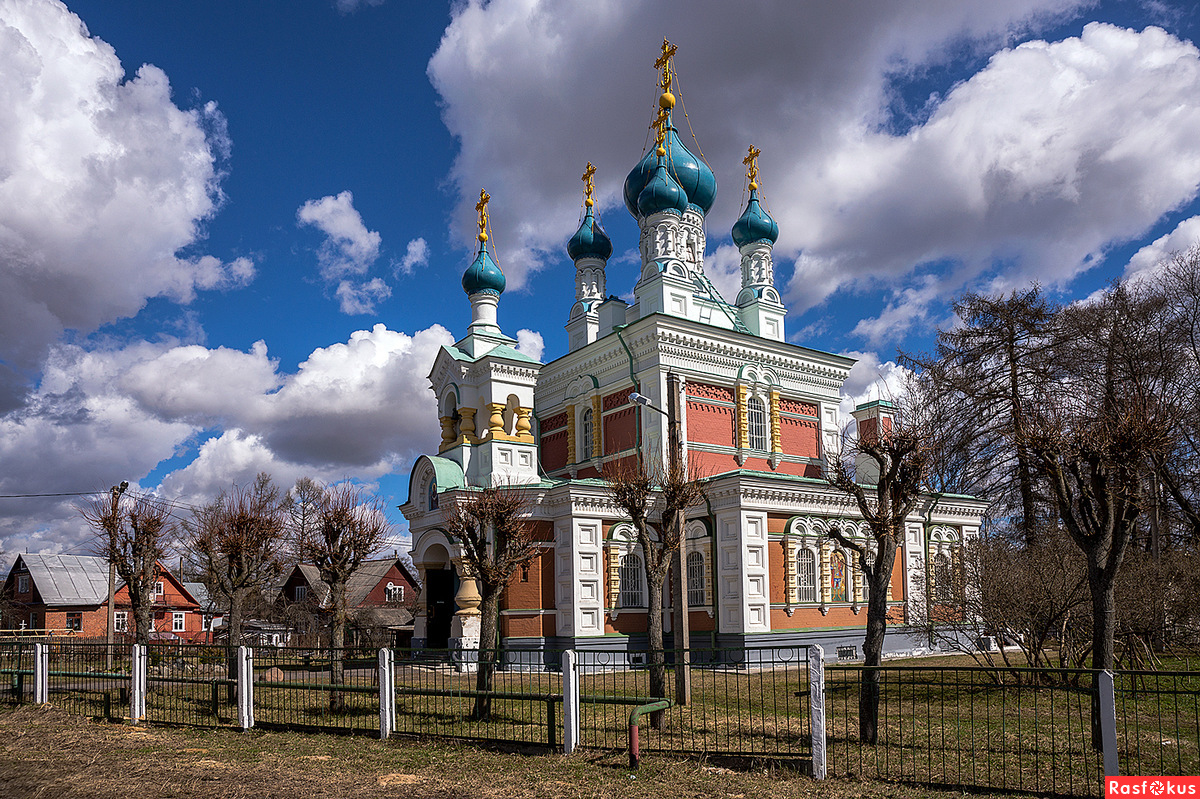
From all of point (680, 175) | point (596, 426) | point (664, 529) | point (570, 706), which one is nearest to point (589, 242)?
point (680, 175)

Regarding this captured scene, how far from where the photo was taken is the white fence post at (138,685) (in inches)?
469

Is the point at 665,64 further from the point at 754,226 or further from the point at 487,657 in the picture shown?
the point at 487,657

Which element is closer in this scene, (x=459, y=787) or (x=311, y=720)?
(x=459, y=787)

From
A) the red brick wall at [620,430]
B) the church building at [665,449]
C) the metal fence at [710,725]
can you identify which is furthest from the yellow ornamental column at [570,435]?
the metal fence at [710,725]

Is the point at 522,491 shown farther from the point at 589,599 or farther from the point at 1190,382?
the point at 1190,382

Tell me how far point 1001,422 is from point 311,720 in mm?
20232

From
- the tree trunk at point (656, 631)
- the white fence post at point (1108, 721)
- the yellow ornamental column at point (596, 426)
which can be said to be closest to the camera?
the white fence post at point (1108, 721)

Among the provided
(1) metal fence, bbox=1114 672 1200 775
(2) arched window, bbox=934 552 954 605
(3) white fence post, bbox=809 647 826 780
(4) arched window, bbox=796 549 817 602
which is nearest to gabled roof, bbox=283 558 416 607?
(4) arched window, bbox=796 549 817 602

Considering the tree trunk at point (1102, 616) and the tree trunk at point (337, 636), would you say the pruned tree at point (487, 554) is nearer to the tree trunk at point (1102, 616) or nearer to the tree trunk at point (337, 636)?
the tree trunk at point (337, 636)

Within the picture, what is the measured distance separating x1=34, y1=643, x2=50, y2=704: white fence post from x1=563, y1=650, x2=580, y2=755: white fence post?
30.8 feet

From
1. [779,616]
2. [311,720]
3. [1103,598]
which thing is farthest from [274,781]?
[779,616]

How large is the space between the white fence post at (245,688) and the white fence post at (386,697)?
2069mm

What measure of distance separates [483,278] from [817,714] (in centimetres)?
1796

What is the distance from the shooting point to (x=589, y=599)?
1850 cm
